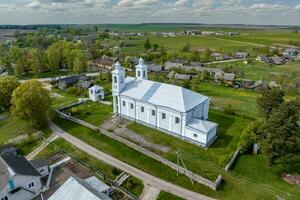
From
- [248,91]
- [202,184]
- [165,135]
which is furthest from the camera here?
[248,91]

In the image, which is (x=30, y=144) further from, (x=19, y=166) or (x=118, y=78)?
(x=118, y=78)

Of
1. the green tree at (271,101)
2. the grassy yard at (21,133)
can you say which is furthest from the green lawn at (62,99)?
the green tree at (271,101)

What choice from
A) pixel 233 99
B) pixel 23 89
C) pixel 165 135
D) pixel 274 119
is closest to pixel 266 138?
pixel 274 119

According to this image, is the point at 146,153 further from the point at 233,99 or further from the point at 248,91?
the point at 248,91

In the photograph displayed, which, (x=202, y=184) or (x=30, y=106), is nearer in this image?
(x=202, y=184)

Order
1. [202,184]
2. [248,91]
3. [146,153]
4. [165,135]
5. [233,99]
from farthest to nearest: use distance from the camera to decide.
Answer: [248,91]
[233,99]
[165,135]
[146,153]
[202,184]

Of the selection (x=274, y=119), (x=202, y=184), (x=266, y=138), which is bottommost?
(x=202, y=184)

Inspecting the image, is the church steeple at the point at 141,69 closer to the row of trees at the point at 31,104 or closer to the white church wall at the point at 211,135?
the row of trees at the point at 31,104
